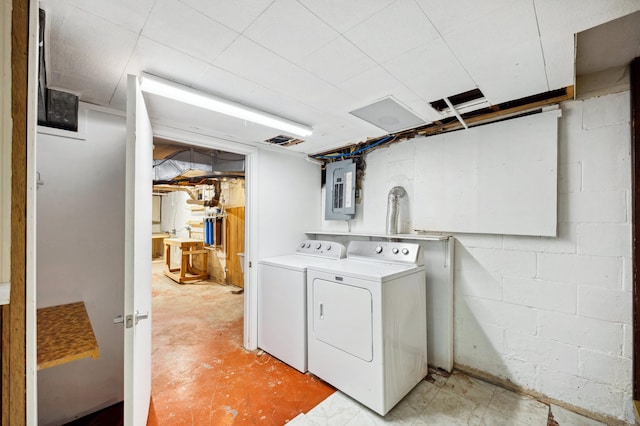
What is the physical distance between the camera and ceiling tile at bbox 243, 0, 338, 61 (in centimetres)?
112

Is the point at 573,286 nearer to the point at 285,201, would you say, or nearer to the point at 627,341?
the point at 627,341

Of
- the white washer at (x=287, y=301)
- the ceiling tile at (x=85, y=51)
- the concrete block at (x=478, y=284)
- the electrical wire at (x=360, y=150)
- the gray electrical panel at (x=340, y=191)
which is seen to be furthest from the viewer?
the gray electrical panel at (x=340, y=191)

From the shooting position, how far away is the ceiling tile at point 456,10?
42.6 inches

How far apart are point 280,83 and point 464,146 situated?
5.64 ft

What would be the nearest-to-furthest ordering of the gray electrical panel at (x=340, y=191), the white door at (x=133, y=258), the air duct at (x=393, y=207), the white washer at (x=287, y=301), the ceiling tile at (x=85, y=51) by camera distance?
the ceiling tile at (x=85, y=51) < the white door at (x=133, y=258) < the white washer at (x=287, y=301) < the air duct at (x=393, y=207) < the gray electrical panel at (x=340, y=191)

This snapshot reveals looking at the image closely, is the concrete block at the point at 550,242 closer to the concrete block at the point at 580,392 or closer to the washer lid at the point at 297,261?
the concrete block at the point at 580,392

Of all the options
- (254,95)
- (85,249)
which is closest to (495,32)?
(254,95)

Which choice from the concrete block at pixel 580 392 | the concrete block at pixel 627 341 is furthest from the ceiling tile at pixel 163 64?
the concrete block at pixel 580 392

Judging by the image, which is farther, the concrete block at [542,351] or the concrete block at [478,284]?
the concrete block at [478,284]

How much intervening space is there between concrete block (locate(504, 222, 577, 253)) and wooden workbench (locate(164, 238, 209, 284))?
590cm

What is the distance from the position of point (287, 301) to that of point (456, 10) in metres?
2.41

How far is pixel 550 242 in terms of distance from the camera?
2.03m

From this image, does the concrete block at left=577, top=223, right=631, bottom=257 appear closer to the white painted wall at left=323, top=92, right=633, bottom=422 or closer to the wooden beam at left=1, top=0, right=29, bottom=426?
the white painted wall at left=323, top=92, right=633, bottom=422

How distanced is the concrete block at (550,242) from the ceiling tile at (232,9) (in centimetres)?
236
